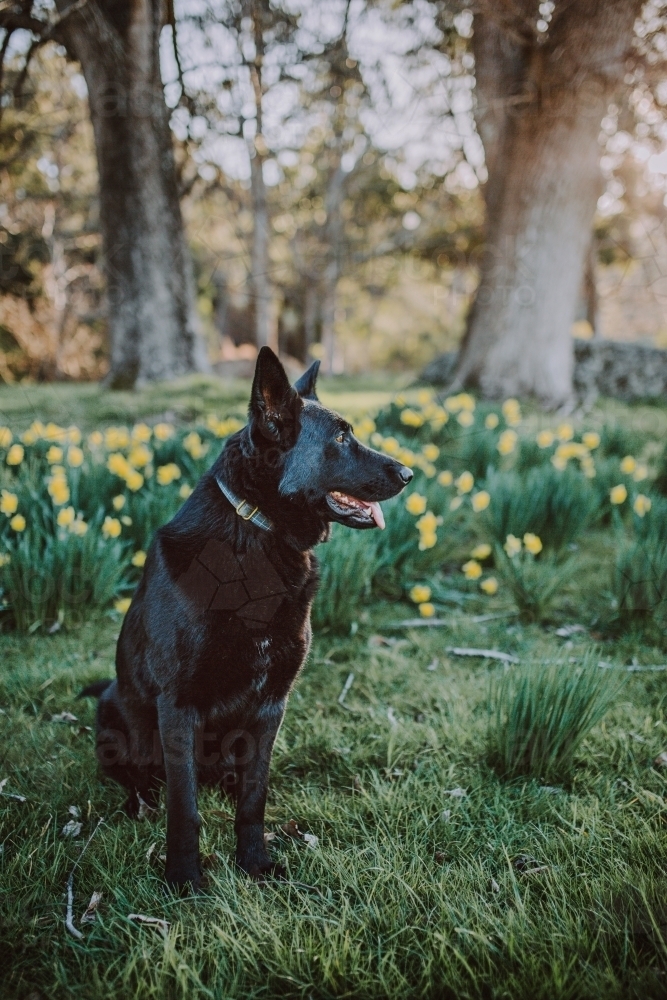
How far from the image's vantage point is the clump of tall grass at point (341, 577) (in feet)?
9.93

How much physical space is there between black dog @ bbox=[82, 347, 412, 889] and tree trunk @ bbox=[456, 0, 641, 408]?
234 inches

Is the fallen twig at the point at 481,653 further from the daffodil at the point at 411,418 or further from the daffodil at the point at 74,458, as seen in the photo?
the daffodil at the point at 74,458

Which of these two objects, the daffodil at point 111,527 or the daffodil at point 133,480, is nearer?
the daffodil at point 111,527

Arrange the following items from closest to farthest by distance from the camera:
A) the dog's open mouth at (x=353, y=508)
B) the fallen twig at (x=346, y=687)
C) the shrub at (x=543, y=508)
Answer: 1. the dog's open mouth at (x=353, y=508)
2. the fallen twig at (x=346, y=687)
3. the shrub at (x=543, y=508)

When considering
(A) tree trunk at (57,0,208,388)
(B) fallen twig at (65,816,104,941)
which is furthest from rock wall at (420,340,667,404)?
(B) fallen twig at (65,816,104,941)

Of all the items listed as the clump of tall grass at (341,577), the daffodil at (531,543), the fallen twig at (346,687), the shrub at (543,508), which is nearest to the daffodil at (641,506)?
the shrub at (543,508)

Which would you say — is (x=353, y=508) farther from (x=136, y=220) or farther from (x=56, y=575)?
(x=136, y=220)

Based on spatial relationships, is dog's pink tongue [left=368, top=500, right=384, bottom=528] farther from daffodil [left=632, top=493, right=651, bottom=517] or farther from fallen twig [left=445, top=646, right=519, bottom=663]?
daffodil [left=632, top=493, right=651, bottom=517]

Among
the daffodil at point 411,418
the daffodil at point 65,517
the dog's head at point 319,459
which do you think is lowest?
the daffodil at point 65,517

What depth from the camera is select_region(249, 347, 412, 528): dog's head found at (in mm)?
1813

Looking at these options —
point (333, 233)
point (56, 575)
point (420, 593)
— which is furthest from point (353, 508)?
point (333, 233)

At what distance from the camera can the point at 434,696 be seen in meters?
2.62

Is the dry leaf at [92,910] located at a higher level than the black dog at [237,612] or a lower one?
lower

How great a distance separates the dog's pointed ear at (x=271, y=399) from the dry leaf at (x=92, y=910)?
1310 millimetres
